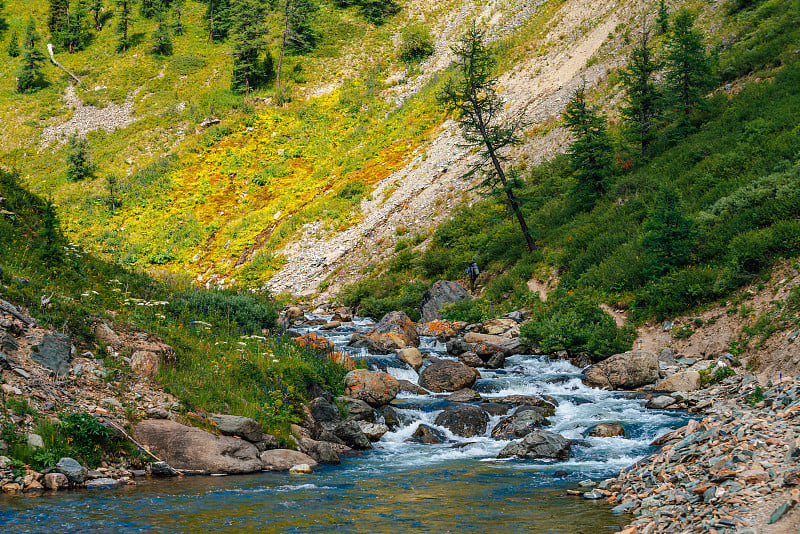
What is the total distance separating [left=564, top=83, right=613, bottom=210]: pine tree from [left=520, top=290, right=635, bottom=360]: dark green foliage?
750cm

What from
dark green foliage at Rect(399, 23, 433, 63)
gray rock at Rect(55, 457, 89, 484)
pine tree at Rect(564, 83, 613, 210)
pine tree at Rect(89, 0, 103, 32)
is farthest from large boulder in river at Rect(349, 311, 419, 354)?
pine tree at Rect(89, 0, 103, 32)

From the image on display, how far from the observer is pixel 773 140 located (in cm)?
1973

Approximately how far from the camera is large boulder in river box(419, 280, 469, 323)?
997 inches

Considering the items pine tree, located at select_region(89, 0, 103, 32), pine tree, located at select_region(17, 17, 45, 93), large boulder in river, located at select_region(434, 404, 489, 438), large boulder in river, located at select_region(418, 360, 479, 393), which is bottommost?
large boulder in river, located at select_region(434, 404, 489, 438)

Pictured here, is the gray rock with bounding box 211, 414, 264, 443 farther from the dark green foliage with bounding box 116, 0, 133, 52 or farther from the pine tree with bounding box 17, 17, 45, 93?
the dark green foliage with bounding box 116, 0, 133, 52

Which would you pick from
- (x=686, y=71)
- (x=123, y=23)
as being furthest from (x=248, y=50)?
(x=686, y=71)

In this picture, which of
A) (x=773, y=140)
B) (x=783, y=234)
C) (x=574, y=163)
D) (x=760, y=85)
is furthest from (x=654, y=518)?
(x=760, y=85)

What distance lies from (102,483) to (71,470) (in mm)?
472

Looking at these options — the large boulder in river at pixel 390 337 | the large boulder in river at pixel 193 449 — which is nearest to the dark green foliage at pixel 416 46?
the large boulder in river at pixel 390 337

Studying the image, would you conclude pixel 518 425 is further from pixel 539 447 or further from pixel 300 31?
pixel 300 31

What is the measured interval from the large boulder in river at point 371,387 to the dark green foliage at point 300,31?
58.3m

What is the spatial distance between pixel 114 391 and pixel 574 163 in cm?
2242

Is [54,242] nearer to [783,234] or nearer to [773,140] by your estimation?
[783,234]

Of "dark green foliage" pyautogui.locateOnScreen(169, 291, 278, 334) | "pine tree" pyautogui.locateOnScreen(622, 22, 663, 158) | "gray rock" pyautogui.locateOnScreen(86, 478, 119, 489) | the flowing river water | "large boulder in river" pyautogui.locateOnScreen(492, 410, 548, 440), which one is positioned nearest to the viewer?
the flowing river water
